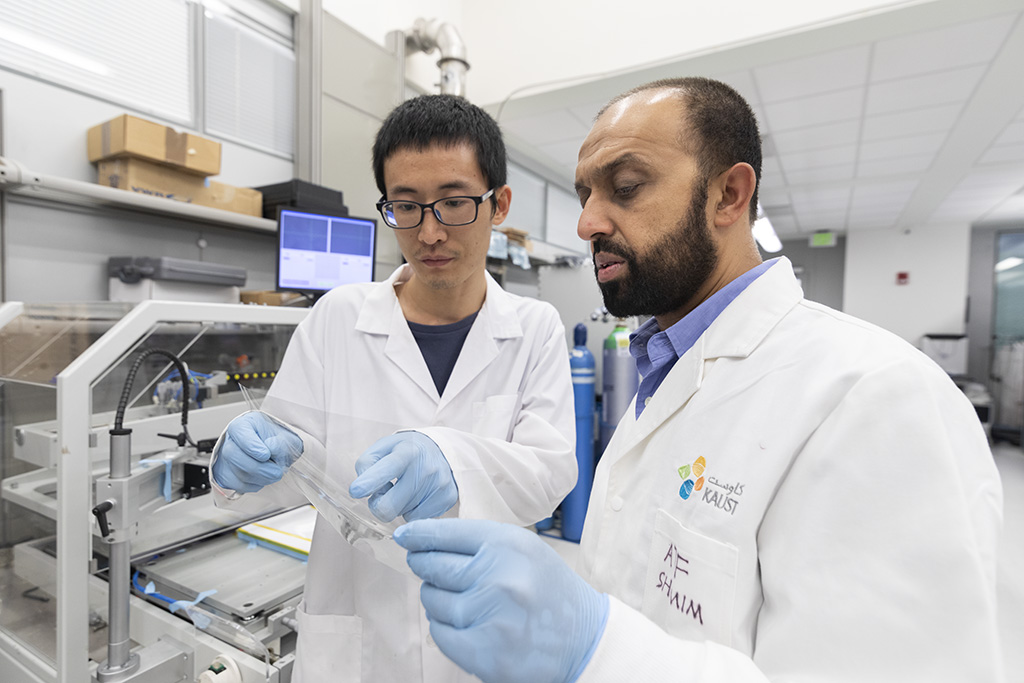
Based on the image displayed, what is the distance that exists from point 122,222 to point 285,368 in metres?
1.60

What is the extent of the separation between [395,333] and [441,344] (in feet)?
0.36

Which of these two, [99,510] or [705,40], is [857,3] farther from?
[99,510]

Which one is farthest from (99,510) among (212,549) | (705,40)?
(705,40)

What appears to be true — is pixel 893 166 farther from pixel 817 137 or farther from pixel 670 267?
pixel 670 267

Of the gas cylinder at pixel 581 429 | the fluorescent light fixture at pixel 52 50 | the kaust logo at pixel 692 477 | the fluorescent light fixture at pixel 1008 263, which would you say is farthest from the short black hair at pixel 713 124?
the fluorescent light fixture at pixel 1008 263

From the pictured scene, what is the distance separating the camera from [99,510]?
1.01 m

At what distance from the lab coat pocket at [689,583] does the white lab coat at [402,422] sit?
33 cm

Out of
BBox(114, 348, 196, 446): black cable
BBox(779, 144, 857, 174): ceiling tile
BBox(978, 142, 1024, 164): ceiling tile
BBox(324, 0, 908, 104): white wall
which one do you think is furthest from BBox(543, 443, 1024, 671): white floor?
BBox(779, 144, 857, 174): ceiling tile

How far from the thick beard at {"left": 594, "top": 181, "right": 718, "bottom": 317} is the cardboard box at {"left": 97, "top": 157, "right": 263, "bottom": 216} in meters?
2.06

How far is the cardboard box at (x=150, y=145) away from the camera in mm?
1935

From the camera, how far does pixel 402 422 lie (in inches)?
44.3

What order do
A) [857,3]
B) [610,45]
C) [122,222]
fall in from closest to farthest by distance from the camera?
[122,222] → [857,3] → [610,45]

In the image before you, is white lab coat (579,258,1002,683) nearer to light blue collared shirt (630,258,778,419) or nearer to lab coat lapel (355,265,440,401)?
light blue collared shirt (630,258,778,419)

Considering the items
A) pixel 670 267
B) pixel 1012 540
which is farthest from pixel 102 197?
pixel 1012 540
